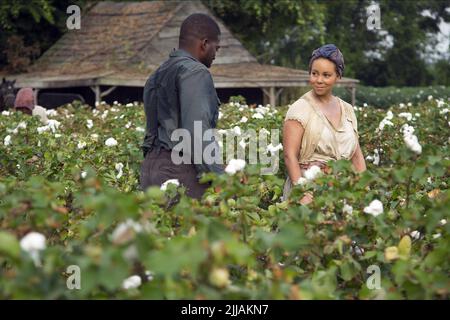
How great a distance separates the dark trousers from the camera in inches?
178

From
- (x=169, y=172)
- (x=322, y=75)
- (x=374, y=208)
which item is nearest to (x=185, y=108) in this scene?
(x=169, y=172)

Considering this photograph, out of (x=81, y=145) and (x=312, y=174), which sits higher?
(x=81, y=145)

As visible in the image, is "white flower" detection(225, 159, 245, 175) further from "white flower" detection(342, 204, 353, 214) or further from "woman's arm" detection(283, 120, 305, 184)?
"woman's arm" detection(283, 120, 305, 184)

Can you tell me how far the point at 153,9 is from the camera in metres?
28.1

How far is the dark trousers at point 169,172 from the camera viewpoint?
178 inches

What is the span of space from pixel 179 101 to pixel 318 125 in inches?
31.8

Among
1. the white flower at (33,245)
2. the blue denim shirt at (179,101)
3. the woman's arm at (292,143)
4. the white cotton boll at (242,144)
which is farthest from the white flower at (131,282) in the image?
the white cotton boll at (242,144)

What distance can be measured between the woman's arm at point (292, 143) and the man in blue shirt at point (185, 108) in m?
0.51

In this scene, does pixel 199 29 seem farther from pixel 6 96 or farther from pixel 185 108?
pixel 6 96

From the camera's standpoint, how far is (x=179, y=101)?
442 centimetres

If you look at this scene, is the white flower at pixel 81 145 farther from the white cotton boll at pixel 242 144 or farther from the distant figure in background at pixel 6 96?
the distant figure in background at pixel 6 96

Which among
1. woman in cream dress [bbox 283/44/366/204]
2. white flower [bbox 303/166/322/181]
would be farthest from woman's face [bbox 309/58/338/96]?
white flower [bbox 303/166/322/181]

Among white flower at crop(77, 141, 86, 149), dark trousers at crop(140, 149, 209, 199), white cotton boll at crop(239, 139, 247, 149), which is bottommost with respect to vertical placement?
dark trousers at crop(140, 149, 209, 199)

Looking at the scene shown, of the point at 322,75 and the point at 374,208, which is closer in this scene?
the point at 374,208
